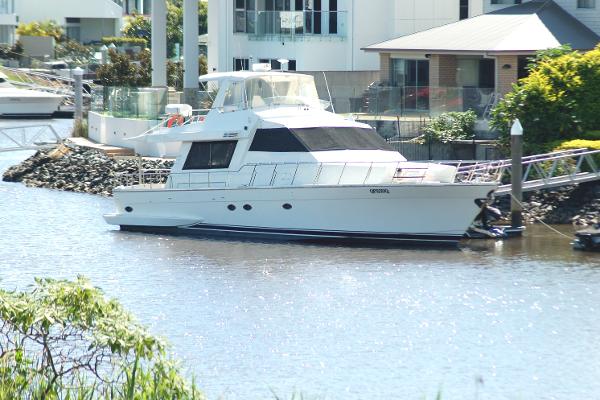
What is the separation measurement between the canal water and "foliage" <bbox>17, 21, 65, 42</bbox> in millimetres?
54659

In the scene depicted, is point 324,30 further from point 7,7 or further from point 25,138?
point 7,7

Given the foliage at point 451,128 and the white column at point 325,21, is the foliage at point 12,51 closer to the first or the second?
the white column at point 325,21

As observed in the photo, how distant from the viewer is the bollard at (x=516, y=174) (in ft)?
107

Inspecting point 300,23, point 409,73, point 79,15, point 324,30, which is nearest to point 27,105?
point 300,23

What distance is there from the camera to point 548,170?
35375mm

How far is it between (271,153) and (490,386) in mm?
12876

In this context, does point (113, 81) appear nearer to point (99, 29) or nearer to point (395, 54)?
point (395, 54)

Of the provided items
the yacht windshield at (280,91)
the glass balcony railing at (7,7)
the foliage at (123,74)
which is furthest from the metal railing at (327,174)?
the glass balcony railing at (7,7)

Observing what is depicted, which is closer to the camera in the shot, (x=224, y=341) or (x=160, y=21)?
(x=224, y=341)

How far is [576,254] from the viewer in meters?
30.8

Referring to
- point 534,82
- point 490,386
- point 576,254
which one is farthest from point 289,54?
point 490,386

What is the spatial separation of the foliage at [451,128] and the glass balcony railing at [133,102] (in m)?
10.5

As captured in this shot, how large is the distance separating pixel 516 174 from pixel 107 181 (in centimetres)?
1476

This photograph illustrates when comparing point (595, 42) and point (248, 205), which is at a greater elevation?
point (595, 42)
